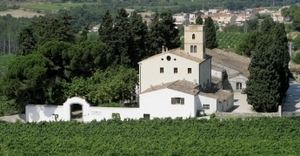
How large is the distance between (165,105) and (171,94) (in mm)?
647

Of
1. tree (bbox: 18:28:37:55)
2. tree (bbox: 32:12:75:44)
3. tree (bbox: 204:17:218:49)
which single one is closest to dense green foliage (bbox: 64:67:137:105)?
tree (bbox: 32:12:75:44)

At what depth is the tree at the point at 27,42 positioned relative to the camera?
49312 mm

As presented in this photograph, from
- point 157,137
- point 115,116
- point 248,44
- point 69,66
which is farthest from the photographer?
point 248,44

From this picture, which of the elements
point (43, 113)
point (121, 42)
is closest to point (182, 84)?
point (121, 42)

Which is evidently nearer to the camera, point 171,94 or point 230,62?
point 171,94

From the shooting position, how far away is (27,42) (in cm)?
4947

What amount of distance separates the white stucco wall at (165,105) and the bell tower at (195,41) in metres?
A: 5.66

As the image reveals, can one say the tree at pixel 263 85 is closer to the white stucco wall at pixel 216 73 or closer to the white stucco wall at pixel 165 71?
the white stucco wall at pixel 165 71

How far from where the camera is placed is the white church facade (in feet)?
140

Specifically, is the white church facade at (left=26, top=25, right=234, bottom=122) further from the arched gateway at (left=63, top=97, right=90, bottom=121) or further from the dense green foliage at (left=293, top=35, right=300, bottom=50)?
the dense green foliage at (left=293, top=35, right=300, bottom=50)

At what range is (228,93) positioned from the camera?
4669 centimetres

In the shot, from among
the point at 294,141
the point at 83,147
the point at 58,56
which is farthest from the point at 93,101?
the point at 294,141

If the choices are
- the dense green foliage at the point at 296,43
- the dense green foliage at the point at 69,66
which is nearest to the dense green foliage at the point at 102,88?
the dense green foliage at the point at 69,66

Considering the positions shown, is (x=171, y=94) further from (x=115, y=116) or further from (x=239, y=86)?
(x=239, y=86)
